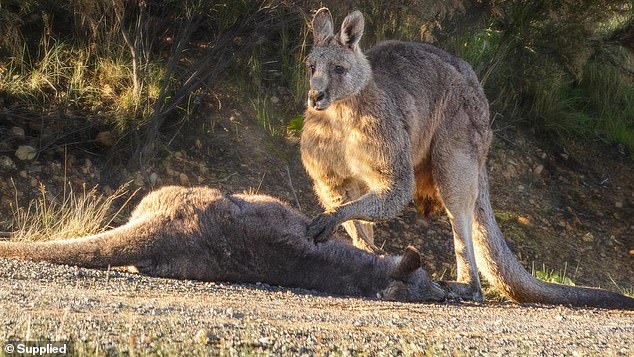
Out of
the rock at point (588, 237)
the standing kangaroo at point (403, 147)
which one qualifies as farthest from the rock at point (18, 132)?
the rock at point (588, 237)

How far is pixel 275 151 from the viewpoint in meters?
12.6

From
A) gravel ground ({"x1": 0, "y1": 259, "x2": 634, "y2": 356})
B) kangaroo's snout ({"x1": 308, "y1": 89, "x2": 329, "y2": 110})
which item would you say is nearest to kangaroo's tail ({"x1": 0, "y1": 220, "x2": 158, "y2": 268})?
gravel ground ({"x1": 0, "y1": 259, "x2": 634, "y2": 356})

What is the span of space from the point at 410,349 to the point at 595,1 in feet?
27.5

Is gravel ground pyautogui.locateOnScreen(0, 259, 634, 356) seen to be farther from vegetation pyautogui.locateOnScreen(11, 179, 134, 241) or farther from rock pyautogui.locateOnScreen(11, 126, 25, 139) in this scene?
rock pyautogui.locateOnScreen(11, 126, 25, 139)

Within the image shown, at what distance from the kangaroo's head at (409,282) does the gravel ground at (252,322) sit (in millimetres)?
371

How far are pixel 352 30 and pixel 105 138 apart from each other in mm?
3300

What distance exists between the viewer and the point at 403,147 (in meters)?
9.19

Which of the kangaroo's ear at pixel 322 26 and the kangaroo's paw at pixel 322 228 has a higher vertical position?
the kangaroo's ear at pixel 322 26

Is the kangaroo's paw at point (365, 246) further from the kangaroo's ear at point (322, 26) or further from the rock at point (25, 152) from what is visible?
the rock at point (25, 152)

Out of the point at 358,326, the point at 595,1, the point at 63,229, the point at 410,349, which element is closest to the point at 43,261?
the point at 63,229

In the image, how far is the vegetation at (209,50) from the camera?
11.1 m

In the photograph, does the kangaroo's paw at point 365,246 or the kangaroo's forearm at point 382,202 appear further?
the kangaroo's paw at point 365,246

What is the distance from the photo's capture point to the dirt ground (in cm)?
550

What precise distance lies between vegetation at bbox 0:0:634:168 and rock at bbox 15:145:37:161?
161 millimetres
